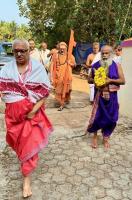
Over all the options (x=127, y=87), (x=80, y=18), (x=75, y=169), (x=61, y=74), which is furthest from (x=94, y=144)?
(x=80, y=18)

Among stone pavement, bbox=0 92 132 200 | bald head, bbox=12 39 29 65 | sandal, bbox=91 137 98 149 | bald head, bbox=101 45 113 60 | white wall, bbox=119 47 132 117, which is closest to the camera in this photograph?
bald head, bbox=12 39 29 65

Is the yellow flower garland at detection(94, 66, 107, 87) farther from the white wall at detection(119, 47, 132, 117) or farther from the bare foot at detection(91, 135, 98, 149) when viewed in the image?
the white wall at detection(119, 47, 132, 117)

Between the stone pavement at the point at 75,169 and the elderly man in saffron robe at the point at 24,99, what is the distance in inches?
14.7

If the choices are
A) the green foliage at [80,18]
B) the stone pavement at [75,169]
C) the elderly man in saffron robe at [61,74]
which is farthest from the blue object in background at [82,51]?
the stone pavement at [75,169]

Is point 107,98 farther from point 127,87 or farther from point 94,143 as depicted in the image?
point 127,87

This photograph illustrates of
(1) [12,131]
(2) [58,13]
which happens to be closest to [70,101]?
(1) [12,131]

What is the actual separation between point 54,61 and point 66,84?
643 millimetres

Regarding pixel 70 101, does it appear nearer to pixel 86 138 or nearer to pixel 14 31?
pixel 86 138

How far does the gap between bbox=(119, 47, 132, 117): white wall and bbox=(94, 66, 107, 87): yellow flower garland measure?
9.37 feet

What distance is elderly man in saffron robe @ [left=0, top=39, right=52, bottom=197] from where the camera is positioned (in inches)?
180

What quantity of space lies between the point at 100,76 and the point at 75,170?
60.5 inches

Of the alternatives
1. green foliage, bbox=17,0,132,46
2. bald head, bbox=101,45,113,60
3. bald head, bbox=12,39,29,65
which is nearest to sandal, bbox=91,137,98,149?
bald head, bbox=101,45,113,60

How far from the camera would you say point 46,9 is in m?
22.9

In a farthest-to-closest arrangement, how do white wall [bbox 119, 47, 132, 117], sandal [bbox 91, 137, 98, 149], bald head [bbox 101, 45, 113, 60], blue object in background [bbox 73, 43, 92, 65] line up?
blue object in background [bbox 73, 43, 92, 65] < white wall [bbox 119, 47, 132, 117] < sandal [bbox 91, 137, 98, 149] < bald head [bbox 101, 45, 113, 60]
